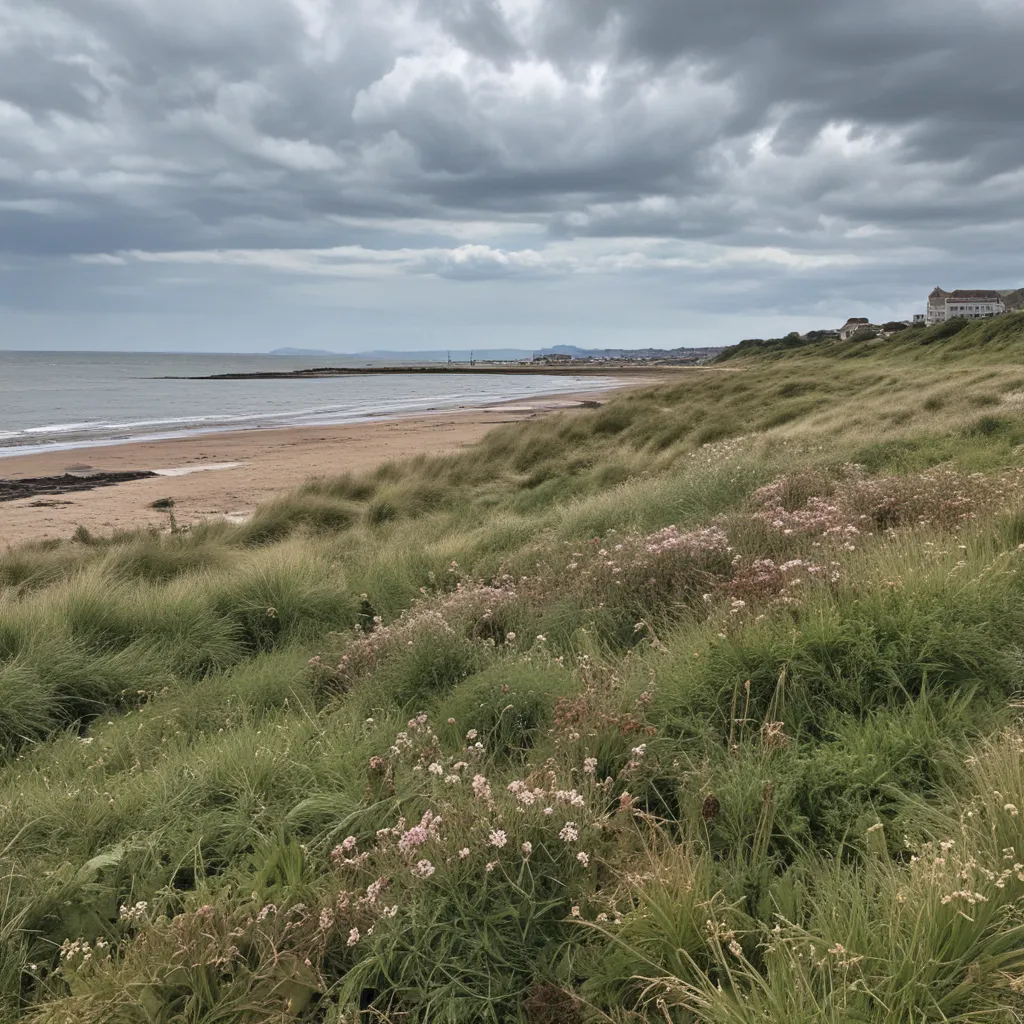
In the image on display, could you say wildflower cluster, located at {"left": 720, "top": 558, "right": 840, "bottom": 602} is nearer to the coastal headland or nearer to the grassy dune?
the grassy dune

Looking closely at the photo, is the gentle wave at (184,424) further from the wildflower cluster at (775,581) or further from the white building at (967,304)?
the white building at (967,304)

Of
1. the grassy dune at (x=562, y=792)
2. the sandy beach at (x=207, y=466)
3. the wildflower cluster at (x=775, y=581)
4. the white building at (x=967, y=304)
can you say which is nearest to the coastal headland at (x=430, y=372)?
the white building at (x=967, y=304)

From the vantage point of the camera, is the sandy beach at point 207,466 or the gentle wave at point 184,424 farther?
the gentle wave at point 184,424

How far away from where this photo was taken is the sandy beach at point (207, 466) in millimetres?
15940

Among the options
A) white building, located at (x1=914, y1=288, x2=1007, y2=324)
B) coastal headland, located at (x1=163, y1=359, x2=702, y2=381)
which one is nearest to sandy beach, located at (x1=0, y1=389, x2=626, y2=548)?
coastal headland, located at (x1=163, y1=359, x2=702, y2=381)

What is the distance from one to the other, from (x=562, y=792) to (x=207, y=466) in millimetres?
23616

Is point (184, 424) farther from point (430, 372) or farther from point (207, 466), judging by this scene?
point (430, 372)

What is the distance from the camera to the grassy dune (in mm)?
2260

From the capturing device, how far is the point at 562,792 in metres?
2.81

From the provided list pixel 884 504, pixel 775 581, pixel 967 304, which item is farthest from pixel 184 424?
pixel 967 304

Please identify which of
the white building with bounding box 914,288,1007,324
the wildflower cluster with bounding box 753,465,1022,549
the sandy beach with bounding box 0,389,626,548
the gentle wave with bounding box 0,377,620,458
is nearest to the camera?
the wildflower cluster with bounding box 753,465,1022,549

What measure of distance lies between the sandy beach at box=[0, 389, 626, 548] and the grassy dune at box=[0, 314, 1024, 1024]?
1042 cm

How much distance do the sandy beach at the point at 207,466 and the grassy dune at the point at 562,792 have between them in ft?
34.2

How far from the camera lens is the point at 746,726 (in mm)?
3332
